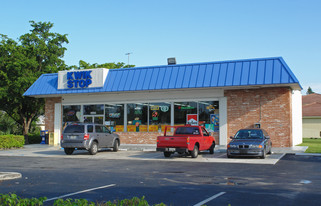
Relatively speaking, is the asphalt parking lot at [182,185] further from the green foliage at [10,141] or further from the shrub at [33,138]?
the shrub at [33,138]

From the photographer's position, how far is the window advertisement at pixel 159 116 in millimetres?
26984

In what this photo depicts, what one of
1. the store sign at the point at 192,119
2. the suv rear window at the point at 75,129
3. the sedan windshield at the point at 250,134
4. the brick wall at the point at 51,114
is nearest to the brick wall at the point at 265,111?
the store sign at the point at 192,119

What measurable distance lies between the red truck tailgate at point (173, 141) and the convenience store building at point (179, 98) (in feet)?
23.5

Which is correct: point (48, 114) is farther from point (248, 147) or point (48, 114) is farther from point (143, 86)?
point (248, 147)

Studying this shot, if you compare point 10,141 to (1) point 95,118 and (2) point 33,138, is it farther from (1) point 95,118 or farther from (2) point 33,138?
(2) point 33,138

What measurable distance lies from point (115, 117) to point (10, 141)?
25.2ft

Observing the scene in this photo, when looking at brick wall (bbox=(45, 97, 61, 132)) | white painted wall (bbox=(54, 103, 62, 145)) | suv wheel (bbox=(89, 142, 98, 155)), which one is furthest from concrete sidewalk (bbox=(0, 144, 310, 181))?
brick wall (bbox=(45, 97, 61, 132))

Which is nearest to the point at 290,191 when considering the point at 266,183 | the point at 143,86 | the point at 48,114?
the point at 266,183

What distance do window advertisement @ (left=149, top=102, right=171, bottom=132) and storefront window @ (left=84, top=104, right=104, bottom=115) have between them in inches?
164

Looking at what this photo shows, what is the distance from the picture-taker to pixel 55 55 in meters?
35.2

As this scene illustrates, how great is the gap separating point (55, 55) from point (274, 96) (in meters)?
21.0

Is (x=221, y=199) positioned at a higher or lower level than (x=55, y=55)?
lower

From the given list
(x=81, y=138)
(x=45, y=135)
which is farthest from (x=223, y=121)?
(x=45, y=135)

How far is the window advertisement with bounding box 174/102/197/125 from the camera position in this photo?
1037 inches
